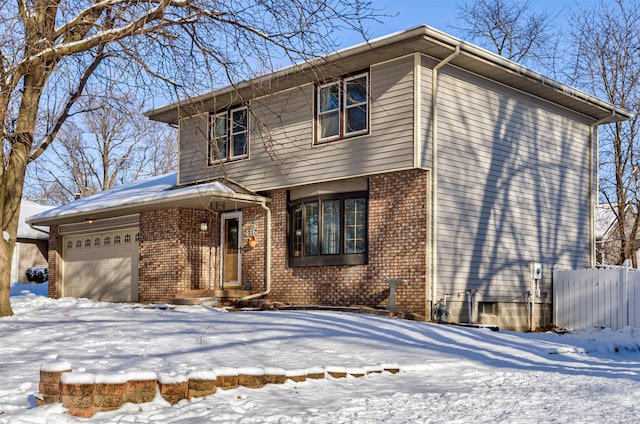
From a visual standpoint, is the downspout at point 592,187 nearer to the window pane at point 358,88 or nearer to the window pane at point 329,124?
the window pane at point 358,88

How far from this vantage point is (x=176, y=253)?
1873 centimetres

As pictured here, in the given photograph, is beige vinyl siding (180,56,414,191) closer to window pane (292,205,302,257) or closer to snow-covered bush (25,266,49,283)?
window pane (292,205,302,257)

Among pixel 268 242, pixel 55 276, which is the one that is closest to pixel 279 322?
pixel 268 242

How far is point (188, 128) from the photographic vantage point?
66.6 ft

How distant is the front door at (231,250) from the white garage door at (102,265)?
3051 millimetres

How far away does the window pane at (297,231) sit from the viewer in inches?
671

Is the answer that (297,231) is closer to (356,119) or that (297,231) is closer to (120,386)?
(356,119)

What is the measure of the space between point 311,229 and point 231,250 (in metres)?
3.21

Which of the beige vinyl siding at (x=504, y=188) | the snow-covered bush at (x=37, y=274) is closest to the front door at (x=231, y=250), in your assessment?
the beige vinyl siding at (x=504, y=188)

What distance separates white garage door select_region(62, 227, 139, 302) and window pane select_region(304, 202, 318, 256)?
20.5 feet

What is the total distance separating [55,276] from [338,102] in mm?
13110

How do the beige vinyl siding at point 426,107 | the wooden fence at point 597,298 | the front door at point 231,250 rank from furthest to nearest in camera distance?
1. the front door at point 231,250
2. the wooden fence at point 597,298
3. the beige vinyl siding at point 426,107

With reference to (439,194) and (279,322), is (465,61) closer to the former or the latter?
(439,194)

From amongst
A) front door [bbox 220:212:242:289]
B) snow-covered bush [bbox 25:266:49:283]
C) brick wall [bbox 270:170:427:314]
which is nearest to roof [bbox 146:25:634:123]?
brick wall [bbox 270:170:427:314]
